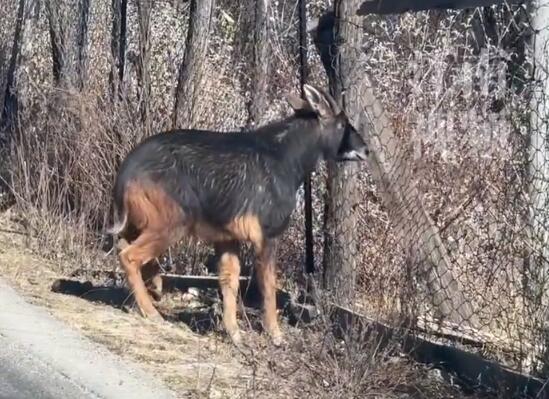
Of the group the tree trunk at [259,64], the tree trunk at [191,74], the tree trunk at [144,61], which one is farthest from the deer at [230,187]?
the tree trunk at [144,61]

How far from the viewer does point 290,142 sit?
27.0ft

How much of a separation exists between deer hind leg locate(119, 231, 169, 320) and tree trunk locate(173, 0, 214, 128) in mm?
1913

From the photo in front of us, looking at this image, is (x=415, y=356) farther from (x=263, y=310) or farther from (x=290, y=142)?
(x=290, y=142)

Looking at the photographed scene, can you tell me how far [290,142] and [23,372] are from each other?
2414 mm

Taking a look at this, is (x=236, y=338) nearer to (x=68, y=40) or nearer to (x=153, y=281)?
(x=153, y=281)

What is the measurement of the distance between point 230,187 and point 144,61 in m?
2.53

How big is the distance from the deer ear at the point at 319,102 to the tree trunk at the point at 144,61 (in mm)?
2223

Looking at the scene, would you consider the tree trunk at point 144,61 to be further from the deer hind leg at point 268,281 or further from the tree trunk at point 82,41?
the deer hind leg at point 268,281

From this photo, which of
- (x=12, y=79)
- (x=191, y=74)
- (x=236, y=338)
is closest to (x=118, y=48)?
(x=191, y=74)

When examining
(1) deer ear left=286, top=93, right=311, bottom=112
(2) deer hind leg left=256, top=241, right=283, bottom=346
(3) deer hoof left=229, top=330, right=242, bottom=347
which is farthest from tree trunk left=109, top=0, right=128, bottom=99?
(3) deer hoof left=229, top=330, right=242, bottom=347

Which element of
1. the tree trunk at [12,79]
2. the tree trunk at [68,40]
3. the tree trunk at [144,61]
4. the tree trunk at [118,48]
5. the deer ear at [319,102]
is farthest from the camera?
the tree trunk at [12,79]

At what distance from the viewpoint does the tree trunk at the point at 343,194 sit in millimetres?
8031

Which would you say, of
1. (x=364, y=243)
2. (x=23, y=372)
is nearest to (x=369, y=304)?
(x=364, y=243)

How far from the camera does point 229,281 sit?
8.14 m
